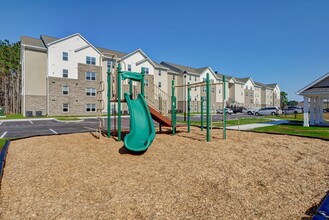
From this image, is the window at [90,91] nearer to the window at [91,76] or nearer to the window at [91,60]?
the window at [91,76]

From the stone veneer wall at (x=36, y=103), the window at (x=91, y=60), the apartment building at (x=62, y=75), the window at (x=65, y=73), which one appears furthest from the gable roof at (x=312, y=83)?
the stone veneer wall at (x=36, y=103)

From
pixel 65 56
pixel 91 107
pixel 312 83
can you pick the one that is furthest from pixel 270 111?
pixel 65 56

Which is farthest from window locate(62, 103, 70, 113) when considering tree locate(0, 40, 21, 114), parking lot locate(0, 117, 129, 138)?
tree locate(0, 40, 21, 114)

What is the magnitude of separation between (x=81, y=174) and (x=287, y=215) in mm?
4297

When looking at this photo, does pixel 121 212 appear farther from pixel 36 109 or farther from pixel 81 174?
pixel 36 109

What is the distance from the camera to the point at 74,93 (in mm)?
30188

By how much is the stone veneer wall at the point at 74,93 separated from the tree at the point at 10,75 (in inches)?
597

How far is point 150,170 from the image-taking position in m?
4.86

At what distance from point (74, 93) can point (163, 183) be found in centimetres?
3009

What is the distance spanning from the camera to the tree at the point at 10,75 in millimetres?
37250

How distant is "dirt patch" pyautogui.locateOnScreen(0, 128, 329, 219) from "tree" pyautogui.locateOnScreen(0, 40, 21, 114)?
40.4 meters

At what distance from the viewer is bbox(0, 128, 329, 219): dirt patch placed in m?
3.11

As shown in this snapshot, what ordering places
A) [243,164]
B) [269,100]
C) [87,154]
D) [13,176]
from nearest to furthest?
1. [13,176]
2. [243,164]
3. [87,154]
4. [269,100]

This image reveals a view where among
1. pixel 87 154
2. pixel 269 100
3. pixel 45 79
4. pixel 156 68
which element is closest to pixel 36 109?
pixel 45 79
